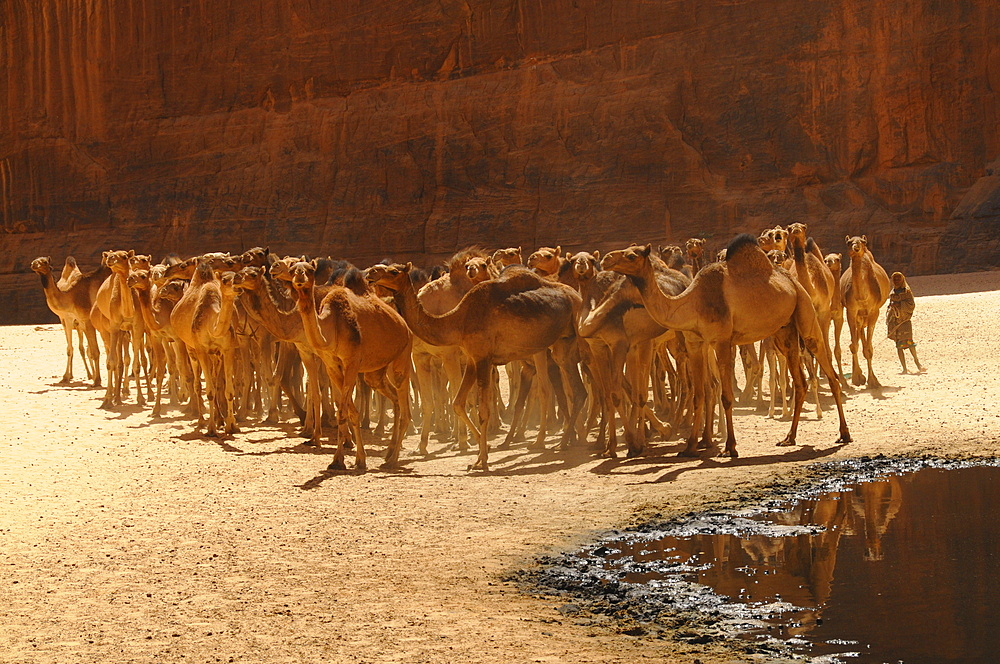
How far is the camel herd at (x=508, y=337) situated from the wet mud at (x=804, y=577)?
3.02 metres

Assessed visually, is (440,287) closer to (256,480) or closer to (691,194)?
(256,480)

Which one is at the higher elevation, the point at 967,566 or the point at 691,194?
the point at 691,194

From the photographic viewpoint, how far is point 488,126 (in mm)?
44031

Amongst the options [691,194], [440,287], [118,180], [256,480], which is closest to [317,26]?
[118,180]

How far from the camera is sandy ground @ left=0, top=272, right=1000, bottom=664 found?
21.8 feet

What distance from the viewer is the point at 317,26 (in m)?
47.5

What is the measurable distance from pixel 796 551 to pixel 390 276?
6.62 m

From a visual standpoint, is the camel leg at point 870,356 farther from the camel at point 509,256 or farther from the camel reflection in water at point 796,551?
the camel reflection in water at point 796,551

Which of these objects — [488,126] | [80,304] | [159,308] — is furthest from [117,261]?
[488,126]

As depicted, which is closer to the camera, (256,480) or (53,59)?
(256,480)

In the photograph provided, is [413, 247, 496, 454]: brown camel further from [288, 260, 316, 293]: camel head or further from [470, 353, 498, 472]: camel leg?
[288, 260, 316, 293]: camel head

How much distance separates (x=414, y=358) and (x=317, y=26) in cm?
3527

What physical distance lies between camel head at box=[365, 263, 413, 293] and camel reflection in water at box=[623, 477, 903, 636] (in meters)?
5.64

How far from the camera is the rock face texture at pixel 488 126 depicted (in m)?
37.3
